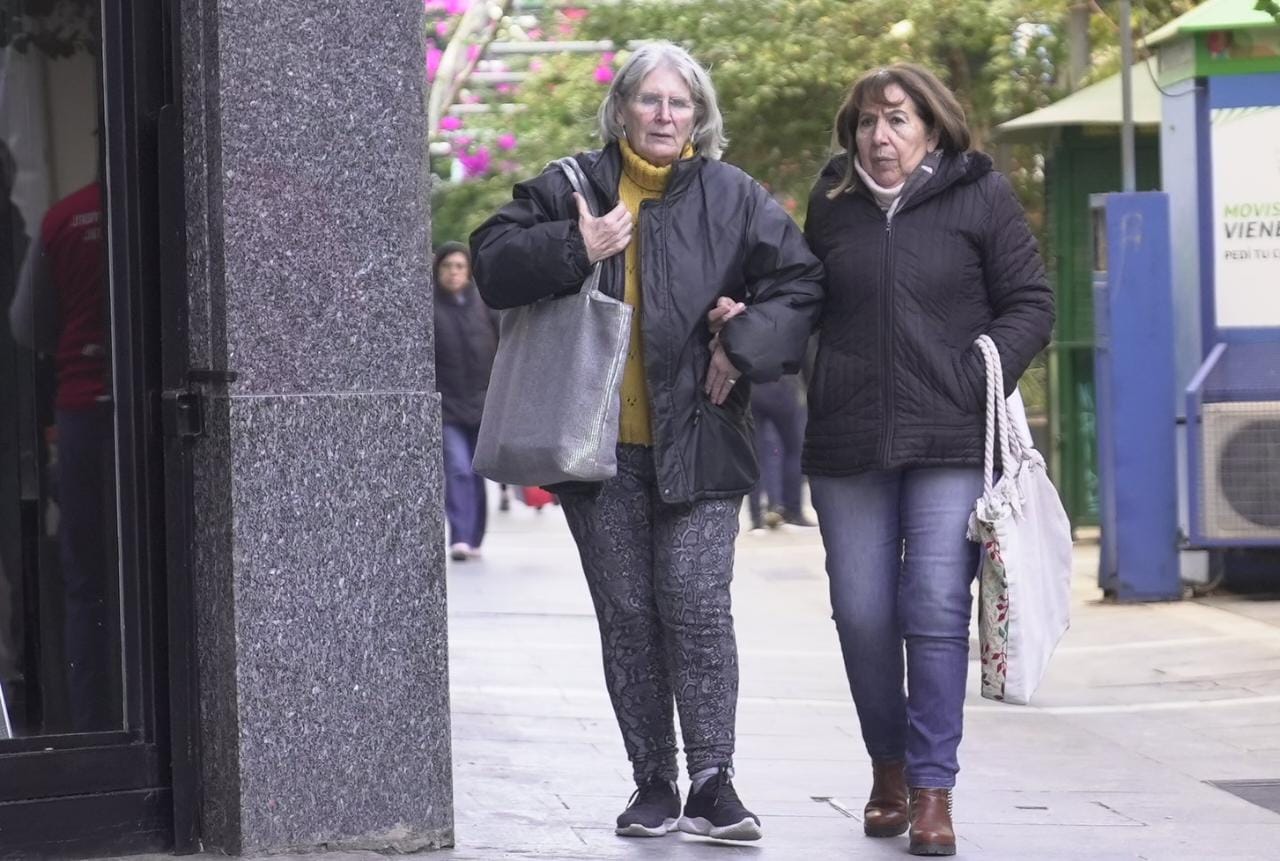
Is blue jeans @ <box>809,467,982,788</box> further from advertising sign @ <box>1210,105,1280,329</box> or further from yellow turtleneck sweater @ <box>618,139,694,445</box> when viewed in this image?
advertising sign @ <box>1210,105,1280,329</box>

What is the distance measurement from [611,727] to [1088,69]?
33.5 feet

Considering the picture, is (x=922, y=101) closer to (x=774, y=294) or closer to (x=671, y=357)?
(x=774, y=294)

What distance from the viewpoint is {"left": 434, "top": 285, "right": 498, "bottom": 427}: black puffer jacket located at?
1320 cm

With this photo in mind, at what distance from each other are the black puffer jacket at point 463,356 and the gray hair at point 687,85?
25.9ft

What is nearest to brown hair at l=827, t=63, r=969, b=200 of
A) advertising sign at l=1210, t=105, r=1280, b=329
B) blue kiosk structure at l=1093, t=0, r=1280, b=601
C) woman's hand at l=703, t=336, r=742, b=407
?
woman's hand at l=703, t=336, r=742, b=407

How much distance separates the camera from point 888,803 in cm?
543

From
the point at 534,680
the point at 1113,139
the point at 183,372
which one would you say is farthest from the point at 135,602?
the point at 1113,139

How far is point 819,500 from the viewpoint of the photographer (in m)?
5.40

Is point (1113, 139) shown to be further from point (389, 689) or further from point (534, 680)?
point (389, 689)

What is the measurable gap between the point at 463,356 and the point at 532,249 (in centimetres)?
826

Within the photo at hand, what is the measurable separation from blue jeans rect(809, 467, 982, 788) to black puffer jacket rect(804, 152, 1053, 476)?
97mm

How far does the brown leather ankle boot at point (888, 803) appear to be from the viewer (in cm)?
542

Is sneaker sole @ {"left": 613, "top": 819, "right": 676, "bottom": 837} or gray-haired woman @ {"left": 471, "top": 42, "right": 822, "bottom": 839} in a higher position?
gray-haired woman @ {"left": 471, "top": 42, "right": 822, "bottom": 839}

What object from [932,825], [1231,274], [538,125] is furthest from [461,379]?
[538,125]
